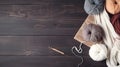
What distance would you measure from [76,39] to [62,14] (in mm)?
162

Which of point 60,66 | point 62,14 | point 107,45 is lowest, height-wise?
point 60,66

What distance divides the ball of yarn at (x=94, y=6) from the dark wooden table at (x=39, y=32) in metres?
0.06

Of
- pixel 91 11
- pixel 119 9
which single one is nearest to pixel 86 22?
pixel 91 11

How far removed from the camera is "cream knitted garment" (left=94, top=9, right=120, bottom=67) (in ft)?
4.02

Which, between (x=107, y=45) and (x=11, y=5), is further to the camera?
(x=11, y=5)

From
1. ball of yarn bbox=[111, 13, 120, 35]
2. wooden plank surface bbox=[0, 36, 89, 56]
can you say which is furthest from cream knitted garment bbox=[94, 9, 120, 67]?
wooden plank surface bbox=[0, 36, 89, 56]

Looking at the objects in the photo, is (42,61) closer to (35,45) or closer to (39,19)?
(35,45)

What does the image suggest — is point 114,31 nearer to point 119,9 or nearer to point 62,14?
point 119,9

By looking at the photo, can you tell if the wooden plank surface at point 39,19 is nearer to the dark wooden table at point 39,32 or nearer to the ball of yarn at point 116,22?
the dark wooden table at point 39,32

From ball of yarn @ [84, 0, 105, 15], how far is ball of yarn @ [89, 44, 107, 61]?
0.18 m

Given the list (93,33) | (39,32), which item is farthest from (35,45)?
(93,33)

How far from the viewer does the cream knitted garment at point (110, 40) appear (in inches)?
48.3

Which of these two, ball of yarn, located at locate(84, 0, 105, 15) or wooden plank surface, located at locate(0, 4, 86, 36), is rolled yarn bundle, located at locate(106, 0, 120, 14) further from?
wooden plank surface, located at locate(0, 4, 86, 36)

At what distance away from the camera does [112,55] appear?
1.23 meters
